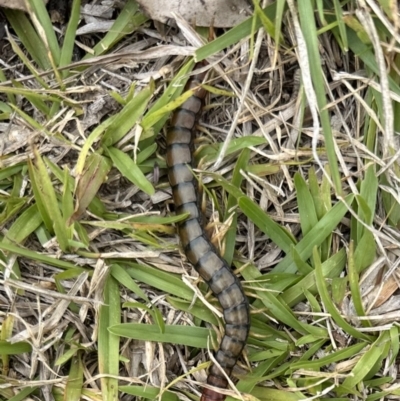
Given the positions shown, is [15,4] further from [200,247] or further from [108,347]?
[108,347]

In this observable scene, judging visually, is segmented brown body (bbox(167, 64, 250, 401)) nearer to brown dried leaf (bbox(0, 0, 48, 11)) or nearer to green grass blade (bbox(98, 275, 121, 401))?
green grass blade (bbox(98, 275, 121, 401))

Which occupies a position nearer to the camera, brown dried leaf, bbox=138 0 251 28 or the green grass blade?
brown dried leaf, bbox=138 0 251 28

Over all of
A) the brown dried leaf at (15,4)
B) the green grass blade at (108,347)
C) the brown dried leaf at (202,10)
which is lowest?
the green grass blade at (108,347)

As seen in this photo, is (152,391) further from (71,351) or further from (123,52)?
(123,52)

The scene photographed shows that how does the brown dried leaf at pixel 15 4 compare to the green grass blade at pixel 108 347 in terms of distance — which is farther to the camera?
the green grass blade at pixel 108 347

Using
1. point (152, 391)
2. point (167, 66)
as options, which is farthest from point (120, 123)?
point (152, 391)

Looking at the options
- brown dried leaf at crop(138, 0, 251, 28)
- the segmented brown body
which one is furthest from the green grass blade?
brown dried leaf at crop(138, 0, 251, 28)

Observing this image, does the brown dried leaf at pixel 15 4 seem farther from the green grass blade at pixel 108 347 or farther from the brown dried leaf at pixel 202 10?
the green grass blade at pixel 108 347

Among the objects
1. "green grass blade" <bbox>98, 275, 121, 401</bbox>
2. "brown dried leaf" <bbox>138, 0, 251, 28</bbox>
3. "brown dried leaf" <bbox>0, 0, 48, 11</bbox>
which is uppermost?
"brown dried leaf" <bbox>0, 0, 48, 11</bbox>

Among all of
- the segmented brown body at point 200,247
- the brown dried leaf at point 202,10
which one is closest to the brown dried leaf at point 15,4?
the brown dried leaf at point 202,10
